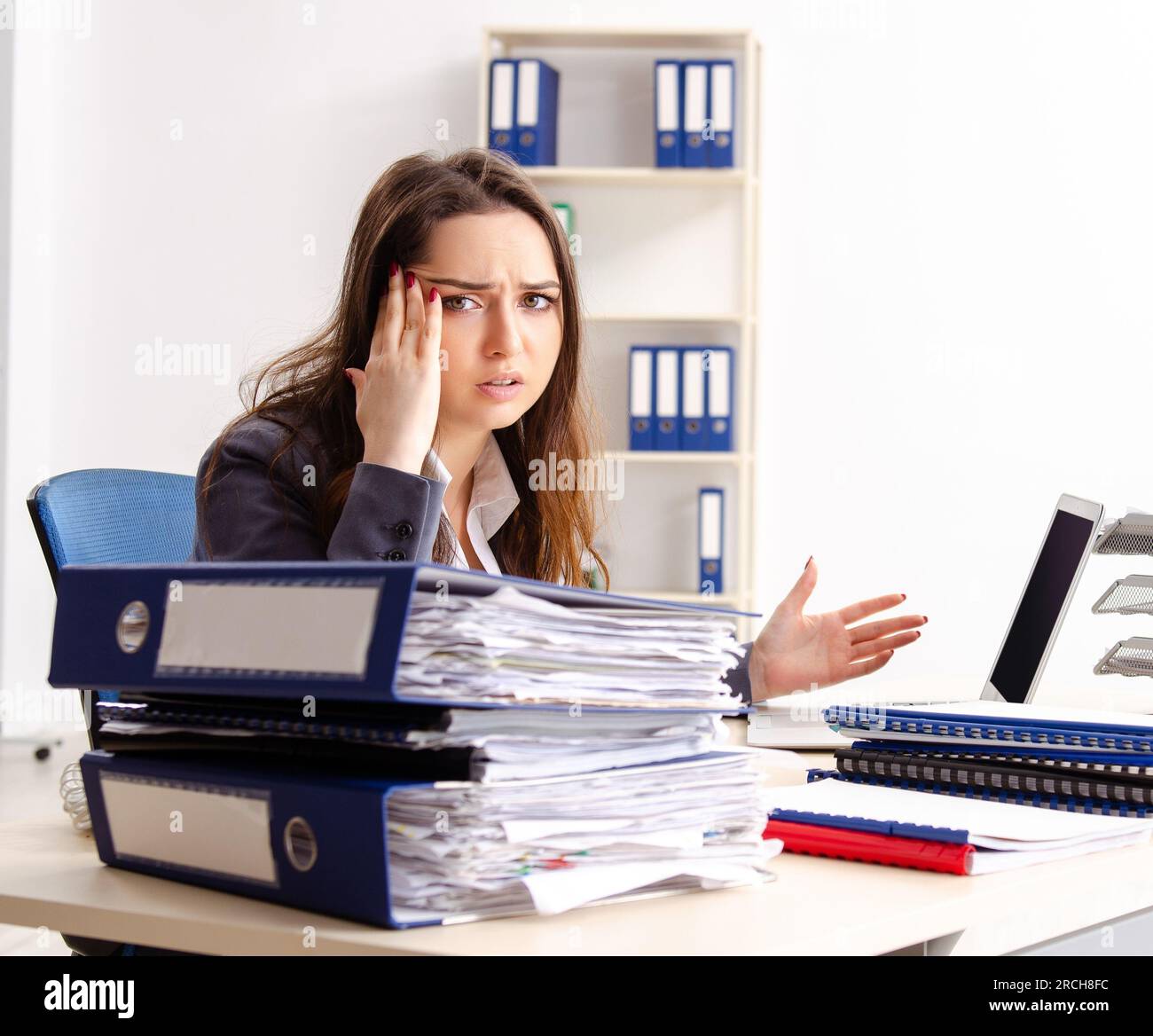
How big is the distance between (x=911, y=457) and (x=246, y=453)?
126 inches

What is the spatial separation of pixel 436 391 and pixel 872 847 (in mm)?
704

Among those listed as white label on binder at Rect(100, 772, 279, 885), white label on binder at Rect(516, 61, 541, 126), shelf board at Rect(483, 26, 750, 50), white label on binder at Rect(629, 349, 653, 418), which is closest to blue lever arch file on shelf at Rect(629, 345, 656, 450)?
white label on binder at Rect(629, 349, 653, 418)

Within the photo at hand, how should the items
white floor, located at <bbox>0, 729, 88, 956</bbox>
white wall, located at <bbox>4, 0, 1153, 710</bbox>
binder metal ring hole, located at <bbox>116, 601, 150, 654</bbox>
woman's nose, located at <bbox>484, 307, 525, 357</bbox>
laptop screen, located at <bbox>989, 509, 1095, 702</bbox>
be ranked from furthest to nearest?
white wall, located at <bbox>4, 0, 1153, 710</bbox>
white floor, located at <bbox>0, 729, 88, 956</bbox>
laptop screen, located at <bbox>989, 509, 1095, 702</bbox>
woman's nose, located at <bbox>484, 307, 525, 357</bbox>
binder metal ring hole, located at <bbox>116, 601, 150, 654</bbox>

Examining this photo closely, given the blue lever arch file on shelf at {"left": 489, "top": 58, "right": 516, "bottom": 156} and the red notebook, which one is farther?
the blue lever arch file on shelf at {"left": 489, "top": 58, "right": 516, "bottom": 156}

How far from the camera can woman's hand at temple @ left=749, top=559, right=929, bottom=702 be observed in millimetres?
1442

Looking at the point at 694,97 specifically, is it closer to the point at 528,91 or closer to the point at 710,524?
the point at 528,91

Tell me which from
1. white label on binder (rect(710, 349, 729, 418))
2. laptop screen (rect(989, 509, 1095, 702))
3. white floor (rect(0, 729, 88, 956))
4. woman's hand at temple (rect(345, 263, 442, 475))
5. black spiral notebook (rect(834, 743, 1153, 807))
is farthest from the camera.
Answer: white label on binder (rect(710, 349, 729, 418))

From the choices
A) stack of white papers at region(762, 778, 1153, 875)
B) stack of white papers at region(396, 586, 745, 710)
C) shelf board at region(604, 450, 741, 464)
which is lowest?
stack of white papers at region(762, 778, 1153, 875)

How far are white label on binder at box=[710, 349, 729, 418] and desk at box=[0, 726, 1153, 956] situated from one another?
3066 millimetres

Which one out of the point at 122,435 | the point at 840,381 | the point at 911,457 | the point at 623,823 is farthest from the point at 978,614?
the point at 623,823

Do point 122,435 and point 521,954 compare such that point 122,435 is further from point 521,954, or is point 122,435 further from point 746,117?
point 521,954

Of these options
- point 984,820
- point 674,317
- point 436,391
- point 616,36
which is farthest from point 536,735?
point 616,36

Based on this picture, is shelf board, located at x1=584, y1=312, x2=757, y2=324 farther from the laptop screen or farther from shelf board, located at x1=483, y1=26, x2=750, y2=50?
the laptop screen

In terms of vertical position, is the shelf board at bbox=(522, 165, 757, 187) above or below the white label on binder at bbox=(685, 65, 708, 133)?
below
